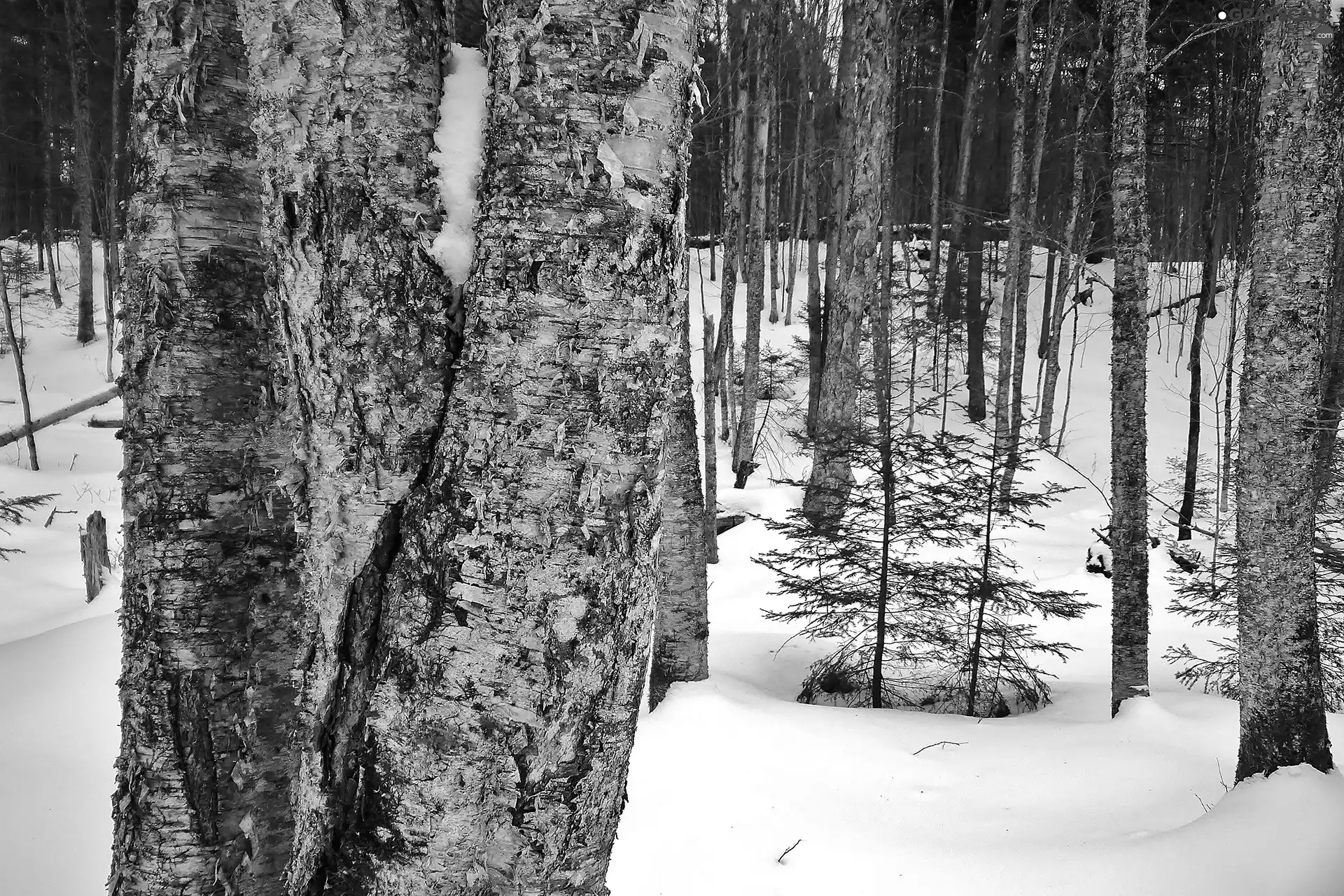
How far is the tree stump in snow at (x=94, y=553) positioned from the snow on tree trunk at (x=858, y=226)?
27.3 feet

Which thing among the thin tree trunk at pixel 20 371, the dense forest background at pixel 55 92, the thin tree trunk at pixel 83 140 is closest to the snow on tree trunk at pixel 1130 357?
the thin tree trunk at pixel 20 371

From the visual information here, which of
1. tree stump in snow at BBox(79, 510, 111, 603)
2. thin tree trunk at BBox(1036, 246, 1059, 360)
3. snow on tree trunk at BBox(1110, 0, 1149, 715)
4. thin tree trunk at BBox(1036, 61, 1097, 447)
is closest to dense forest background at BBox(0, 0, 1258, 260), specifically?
thin tree trunk at BBox(1036, 61, 1097, 447)

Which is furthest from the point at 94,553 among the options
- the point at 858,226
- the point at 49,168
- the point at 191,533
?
the point at 49,168

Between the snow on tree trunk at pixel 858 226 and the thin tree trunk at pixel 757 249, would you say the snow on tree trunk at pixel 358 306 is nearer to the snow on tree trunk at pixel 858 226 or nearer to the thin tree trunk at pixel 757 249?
the snow on tree trunk at pixel 858 226

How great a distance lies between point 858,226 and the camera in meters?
10.9

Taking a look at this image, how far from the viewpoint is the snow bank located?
1062 millimetres

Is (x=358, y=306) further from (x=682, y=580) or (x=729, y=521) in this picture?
(x=729, y=521)

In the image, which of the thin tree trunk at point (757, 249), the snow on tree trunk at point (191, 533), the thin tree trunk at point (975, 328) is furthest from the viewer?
the thin tree trunk at point (975, 328)

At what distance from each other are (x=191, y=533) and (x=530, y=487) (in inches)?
56.0

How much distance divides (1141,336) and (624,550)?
5.77 meters

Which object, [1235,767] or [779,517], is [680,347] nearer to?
[1235,767]

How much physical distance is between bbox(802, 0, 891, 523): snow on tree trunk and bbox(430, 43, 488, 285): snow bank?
30.8ft

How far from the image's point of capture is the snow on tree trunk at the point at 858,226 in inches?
420

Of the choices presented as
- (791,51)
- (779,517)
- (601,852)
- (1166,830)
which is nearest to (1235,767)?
(1166,830)
